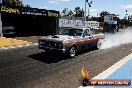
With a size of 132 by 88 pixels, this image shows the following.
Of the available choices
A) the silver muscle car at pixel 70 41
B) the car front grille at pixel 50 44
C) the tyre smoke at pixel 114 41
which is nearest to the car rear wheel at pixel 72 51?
the silver muscle car at pixel 70 41

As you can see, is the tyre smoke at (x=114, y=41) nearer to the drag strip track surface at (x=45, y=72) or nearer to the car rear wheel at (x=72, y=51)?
the car rear wheel at (x=72, y=51)

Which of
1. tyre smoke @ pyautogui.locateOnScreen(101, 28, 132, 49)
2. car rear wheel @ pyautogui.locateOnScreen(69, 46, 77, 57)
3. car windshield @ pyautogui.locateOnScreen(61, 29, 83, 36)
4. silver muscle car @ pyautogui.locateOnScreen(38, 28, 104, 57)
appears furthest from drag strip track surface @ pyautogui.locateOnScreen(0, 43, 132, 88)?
tyre smoke @ pyautogui.locateOnScreen(101, 28, 132, 49)

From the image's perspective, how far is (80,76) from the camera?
8.64m

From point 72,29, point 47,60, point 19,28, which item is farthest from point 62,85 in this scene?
point 19,28

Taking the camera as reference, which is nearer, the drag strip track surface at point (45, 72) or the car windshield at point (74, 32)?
the drag strip track surface at point (45, 72)

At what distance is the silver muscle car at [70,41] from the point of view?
1191cm

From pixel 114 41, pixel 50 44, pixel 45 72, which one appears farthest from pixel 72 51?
pixel 114 41

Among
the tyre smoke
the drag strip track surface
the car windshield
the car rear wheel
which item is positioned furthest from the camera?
the tyre smoke

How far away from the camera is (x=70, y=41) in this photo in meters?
12.4

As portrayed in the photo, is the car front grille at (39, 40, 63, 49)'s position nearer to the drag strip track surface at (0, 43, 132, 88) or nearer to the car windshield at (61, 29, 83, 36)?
the drag strip track surface at (0, 43, 132, 88)

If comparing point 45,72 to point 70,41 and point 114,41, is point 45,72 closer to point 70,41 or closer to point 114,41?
point 70,41

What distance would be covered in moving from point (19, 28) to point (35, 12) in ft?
32.0

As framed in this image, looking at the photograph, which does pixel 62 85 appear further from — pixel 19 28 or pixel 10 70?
pixel 19 28

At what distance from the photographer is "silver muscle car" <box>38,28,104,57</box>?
469 inches
